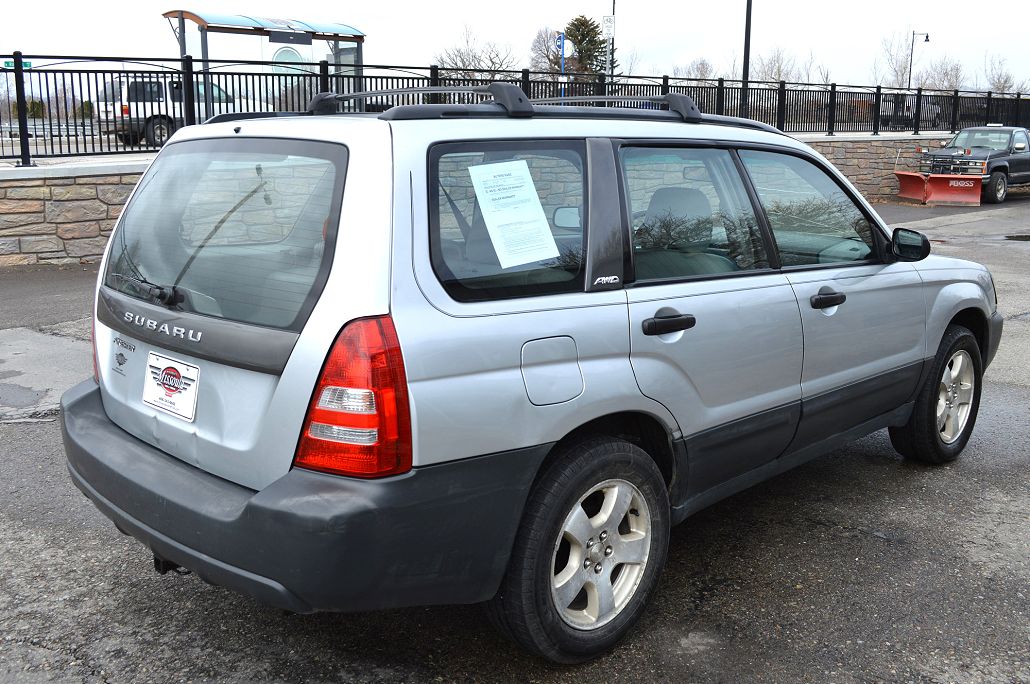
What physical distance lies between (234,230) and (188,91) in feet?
33.7

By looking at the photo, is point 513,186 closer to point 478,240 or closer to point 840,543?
point 478,240

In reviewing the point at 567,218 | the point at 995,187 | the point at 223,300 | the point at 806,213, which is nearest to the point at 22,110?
the point at 223,300

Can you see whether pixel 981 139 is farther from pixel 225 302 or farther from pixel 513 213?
pixel 225 302

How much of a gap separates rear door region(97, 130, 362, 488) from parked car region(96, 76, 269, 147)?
9106 mm

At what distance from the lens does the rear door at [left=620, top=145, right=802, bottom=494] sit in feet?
10.6

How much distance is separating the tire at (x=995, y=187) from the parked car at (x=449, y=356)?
843 inches

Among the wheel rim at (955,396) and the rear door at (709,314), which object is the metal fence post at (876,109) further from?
the rear door at (709,314)

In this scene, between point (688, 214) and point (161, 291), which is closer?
point (161, 291)

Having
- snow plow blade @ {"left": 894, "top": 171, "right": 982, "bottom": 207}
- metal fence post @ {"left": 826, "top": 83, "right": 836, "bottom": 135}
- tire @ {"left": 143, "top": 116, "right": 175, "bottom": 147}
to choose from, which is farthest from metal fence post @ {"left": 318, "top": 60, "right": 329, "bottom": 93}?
snow plow blade @ {"left": 894, "top": 171, "right": 982, "bottom": 207}

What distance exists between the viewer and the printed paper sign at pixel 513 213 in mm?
2902

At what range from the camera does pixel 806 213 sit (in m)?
4.11

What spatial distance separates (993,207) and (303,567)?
2280 centimetres

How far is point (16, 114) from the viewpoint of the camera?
37.0 feet

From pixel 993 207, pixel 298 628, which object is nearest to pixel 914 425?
pixel 298 628
